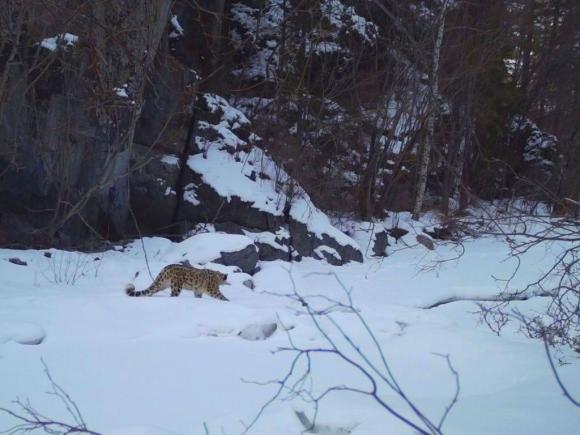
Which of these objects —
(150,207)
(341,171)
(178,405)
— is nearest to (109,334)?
(178,405)

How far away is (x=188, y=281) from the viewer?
1023cm

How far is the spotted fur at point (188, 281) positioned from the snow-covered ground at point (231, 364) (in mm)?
603

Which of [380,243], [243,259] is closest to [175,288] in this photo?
[243,259]

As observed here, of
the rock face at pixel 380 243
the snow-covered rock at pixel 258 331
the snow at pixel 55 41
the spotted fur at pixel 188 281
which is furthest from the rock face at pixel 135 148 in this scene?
the snow-covered rock at pixel 258 331

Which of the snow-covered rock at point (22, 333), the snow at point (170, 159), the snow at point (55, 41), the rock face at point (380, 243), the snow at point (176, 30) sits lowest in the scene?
the rock face at point (380, 243)

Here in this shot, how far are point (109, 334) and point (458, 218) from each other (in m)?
4.08

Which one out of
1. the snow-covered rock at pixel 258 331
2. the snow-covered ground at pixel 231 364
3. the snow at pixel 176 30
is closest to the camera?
the snow-covered ground at pixel 231 364

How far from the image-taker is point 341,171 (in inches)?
883

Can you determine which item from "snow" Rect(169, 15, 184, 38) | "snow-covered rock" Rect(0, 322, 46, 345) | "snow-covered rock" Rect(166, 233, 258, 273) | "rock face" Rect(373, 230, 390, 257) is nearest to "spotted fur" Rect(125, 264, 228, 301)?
"snow-covered rock" Rect(166, 233, 258, 273)

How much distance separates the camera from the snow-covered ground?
Answer: 449cm

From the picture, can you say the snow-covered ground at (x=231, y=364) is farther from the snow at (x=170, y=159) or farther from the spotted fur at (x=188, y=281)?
the snow at (x=170, y=159)

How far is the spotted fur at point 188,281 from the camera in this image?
1006 centimetres

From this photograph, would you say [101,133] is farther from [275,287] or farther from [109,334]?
[109,334]

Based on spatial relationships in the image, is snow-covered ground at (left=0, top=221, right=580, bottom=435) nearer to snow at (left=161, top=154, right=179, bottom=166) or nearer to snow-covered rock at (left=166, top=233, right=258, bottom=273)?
snow-covered rock at (left=166, top=233, right=258, bottom=273)
